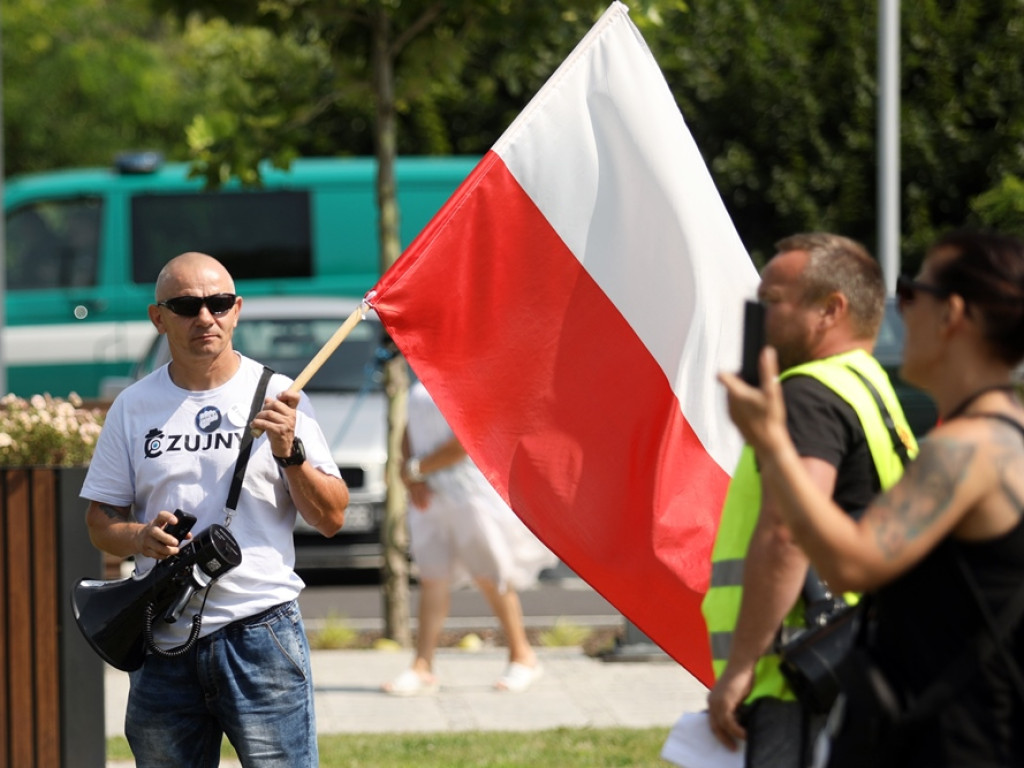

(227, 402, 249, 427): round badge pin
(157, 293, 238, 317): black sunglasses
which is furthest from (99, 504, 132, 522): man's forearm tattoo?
(157, 293, 238, 317): black sunglasses

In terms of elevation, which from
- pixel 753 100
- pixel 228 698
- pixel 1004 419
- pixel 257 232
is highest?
pixel 753 100

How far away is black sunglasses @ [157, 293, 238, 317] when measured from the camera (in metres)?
3.98

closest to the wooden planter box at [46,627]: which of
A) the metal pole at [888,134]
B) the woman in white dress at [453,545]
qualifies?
the woman in white dress at [453,545]

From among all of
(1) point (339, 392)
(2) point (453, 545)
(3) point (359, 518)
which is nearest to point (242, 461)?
(2) point (453, 545)

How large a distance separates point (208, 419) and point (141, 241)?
13.0 metres

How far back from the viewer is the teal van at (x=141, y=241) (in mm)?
16062

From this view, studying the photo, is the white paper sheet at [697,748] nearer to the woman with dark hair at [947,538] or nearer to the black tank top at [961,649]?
the woman with dark hair at [947,538]

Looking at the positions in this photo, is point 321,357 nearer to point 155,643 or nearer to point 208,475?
point 208,475

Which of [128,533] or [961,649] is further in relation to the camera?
[128,533]

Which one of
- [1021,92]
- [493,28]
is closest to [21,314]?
[493,28]

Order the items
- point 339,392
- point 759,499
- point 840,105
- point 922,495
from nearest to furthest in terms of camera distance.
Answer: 1. point 922,495
2. point 759,499
3. point 339,392
4. point 840,105

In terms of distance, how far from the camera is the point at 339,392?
1218 cm

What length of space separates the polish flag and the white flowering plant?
6.20 feet

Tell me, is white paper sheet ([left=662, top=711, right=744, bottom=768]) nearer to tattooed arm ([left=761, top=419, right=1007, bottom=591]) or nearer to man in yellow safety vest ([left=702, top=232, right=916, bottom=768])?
man in yellow safety vest ([left=702, top=232, right=916, bottom=768])
